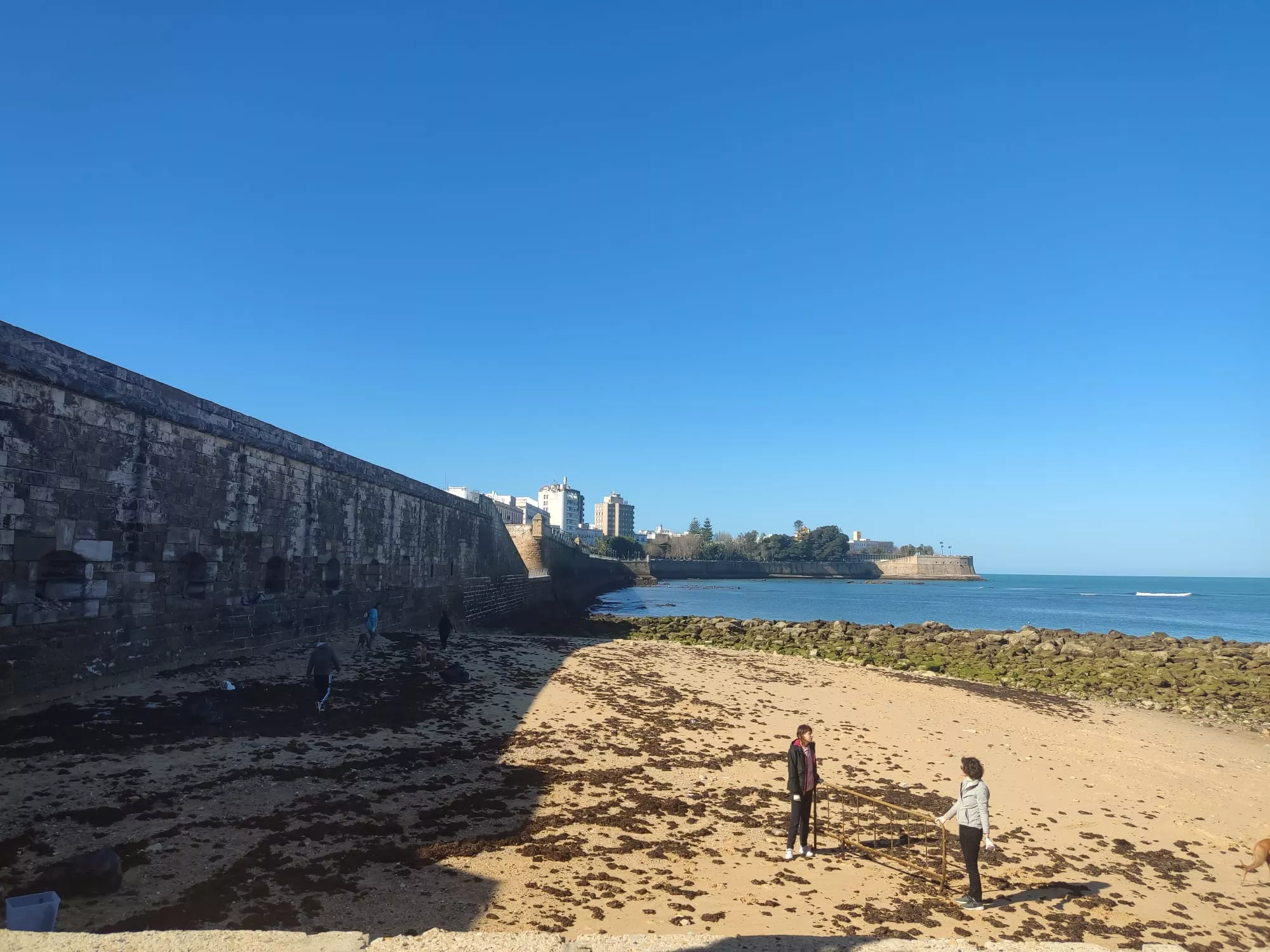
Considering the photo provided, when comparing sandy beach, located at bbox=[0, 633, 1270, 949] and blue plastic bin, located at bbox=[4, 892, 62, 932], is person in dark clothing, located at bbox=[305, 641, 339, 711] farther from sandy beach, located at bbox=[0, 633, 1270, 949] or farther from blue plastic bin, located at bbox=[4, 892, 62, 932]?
blue plastic bin, located at bbox=[4, 892, 62, 932]

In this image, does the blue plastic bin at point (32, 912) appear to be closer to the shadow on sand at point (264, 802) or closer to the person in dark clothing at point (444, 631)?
the shadow on sand at point (264, 802)

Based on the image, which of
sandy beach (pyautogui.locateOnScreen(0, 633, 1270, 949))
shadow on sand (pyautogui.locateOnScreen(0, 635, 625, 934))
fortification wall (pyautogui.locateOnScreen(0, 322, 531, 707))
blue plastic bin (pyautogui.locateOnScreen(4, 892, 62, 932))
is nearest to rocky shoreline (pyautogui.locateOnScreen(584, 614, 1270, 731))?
sandy beach (pyautogui.locateOnScreen(0, 633, 1270, 949))

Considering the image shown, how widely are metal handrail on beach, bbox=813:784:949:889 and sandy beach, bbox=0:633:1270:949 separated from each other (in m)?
0.24

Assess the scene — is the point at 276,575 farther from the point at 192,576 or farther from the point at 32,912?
the point at 32,912

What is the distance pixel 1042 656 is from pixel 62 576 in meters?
32.1

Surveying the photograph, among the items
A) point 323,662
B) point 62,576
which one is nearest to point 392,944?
point 323,662

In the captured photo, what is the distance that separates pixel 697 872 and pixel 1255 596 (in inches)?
6381

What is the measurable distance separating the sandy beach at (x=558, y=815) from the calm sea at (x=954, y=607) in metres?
39.5

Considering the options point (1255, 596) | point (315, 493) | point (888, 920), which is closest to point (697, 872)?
point (888, 920)

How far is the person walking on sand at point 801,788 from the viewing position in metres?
7.95

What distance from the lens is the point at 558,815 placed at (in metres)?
8.52

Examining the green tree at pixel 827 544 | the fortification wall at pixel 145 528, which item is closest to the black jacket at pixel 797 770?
the fortification wall at pixel 145 528

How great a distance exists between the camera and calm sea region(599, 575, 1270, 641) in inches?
2251

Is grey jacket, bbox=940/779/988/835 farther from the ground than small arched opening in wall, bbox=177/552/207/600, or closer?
closer
